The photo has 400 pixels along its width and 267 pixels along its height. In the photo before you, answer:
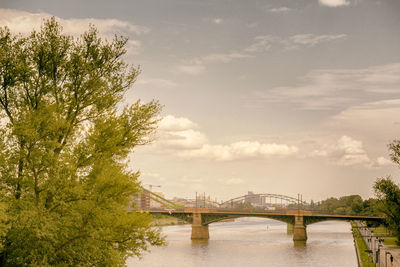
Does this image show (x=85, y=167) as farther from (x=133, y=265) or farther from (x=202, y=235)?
(x=202, y=235)

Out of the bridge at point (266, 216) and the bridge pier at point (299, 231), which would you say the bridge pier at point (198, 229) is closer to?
the bridge at point (266, 216)

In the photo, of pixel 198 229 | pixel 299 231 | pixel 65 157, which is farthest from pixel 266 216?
pixel 65 157

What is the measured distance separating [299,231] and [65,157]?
86721 mm

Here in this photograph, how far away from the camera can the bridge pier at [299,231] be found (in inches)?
3868

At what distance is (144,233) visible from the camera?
65.0 ft

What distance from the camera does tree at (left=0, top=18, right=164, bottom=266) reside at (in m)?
18.9

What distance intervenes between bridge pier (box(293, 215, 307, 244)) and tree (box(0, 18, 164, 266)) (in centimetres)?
8250

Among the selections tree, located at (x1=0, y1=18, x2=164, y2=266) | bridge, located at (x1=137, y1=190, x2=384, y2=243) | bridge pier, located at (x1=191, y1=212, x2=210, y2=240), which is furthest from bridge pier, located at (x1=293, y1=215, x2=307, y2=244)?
tree, located at (x1=0, y1=18, x2=164, y2=266)

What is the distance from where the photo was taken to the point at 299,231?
99938mm

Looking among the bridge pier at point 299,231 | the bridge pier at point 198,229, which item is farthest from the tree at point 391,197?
the bridge pier at point 198,229

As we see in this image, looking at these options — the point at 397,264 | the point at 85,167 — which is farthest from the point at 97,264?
the point at 397,264

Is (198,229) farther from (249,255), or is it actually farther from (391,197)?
(391,197)

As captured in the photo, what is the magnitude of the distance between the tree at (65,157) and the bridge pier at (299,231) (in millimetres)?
82503

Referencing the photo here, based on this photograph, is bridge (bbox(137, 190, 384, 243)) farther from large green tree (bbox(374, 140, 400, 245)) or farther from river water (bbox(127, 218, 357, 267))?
large green tree (bbox(374, 140, 400, 245))
